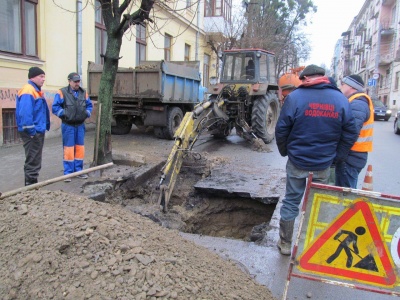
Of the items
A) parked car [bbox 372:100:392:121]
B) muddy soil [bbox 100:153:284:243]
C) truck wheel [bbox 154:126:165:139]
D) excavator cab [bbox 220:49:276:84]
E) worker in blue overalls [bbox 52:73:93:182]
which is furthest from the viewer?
parked car [bbox 372:100:392:121]

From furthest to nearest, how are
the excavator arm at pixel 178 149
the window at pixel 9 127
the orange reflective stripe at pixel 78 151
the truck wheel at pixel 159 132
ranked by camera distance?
the truck wheel at pixel 159 132 → the window at pixel 9 127 → the orange reflective stripe at pixel 78 151 → the excavator arm at pixel 178 149

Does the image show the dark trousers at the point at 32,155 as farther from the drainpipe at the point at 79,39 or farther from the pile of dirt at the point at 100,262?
the drainpipe at the point at 79,39

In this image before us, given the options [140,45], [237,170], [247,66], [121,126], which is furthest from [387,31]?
[237,170]

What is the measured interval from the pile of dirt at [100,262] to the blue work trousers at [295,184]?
3.15 feet

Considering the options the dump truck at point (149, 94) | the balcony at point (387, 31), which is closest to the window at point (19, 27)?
the dump truck at point (149, 94)

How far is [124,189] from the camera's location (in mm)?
5848

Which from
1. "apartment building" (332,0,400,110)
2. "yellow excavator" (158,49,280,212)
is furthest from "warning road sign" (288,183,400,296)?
"apartment building" (332,0,400,110)

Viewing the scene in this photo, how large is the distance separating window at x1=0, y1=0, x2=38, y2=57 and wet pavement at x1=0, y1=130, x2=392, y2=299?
2.41 meters

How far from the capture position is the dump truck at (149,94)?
9.77 meters

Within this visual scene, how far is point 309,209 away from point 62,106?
14.6ft

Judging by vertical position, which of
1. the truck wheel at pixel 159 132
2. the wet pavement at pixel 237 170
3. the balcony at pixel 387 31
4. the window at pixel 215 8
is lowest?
the wet pavement at pixel 237 170

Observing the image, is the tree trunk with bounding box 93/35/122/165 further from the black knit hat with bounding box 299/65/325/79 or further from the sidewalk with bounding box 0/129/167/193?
the black knit hat with bounding box 299/65/325/79

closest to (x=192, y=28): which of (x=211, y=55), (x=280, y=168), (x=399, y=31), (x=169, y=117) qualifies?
(x=211, y=55)

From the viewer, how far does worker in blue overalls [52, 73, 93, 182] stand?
579 cm
